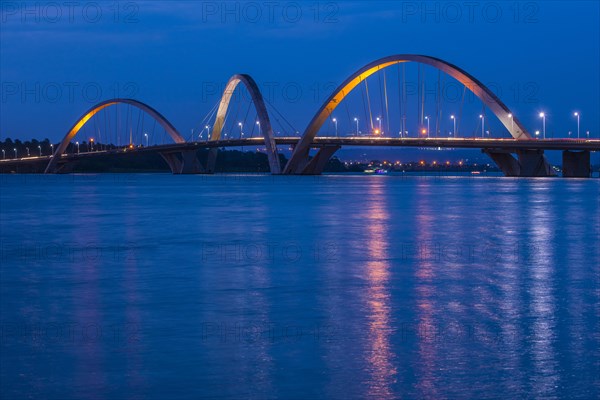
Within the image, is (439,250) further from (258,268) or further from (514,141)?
(514,141)

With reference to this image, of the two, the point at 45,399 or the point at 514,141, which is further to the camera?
the point at 514,141

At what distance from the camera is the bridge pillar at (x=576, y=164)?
93.3 m

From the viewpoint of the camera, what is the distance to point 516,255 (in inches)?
644

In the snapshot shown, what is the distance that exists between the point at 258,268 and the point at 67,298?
4003 mm

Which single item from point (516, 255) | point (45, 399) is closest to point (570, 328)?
point (45, 399)

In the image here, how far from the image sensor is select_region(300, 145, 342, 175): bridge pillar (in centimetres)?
9794

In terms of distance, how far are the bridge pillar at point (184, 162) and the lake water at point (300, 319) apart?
3827 inches

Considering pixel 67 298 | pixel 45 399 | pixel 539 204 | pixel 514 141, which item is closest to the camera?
pixel 45 399

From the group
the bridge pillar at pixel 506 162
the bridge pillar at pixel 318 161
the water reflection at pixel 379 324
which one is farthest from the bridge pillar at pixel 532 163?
the water reflection at pixel 379 324

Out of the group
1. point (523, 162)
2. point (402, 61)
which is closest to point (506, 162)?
point (523, 162)

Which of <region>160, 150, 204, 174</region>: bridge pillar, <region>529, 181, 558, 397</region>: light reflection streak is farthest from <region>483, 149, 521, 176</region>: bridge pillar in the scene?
<region>529, 181, 558, 397</region>: light reflection streak

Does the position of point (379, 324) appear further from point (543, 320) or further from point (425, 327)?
point (543, 320)

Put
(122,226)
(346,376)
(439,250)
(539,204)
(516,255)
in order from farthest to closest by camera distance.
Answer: (539,204), (122,226), (439,250), (516,255), (346,376)

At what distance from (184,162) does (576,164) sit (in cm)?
5003
